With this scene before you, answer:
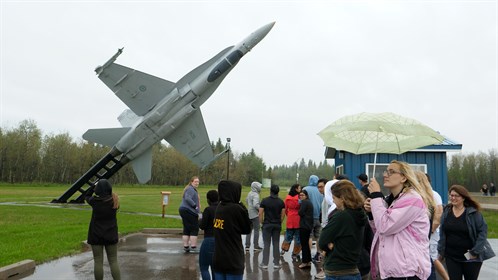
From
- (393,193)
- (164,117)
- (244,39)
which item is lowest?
(393,193)

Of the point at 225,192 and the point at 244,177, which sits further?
the point at 244,177

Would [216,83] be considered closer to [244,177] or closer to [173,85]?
[173,85]

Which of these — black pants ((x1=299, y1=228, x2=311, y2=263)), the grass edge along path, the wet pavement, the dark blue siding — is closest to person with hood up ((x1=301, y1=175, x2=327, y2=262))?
black pants ((x1=299, y1=228, x2=311, y2=263))

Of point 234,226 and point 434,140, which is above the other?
point 434,140

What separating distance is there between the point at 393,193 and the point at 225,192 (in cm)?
185

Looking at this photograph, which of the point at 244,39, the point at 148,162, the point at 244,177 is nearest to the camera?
the point at 244,39

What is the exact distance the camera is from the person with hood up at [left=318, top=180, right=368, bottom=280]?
11.7 ft

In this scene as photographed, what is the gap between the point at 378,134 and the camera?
6109 mm

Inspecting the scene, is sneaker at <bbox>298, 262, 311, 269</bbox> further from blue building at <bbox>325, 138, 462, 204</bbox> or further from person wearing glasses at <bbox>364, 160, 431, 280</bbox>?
blue building at <bbox>325, 138, 462, 204</bbox>

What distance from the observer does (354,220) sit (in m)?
3.59

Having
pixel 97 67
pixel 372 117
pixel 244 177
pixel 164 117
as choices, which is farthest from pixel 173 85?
pixel 244 177

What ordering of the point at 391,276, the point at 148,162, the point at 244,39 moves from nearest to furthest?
1. the point at 391,276
2. the point at 244,39
3. the point at 148,162

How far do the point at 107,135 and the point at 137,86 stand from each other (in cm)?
337

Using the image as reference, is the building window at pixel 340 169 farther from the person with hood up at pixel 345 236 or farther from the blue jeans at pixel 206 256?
the person with hood up at pixel 345 236
